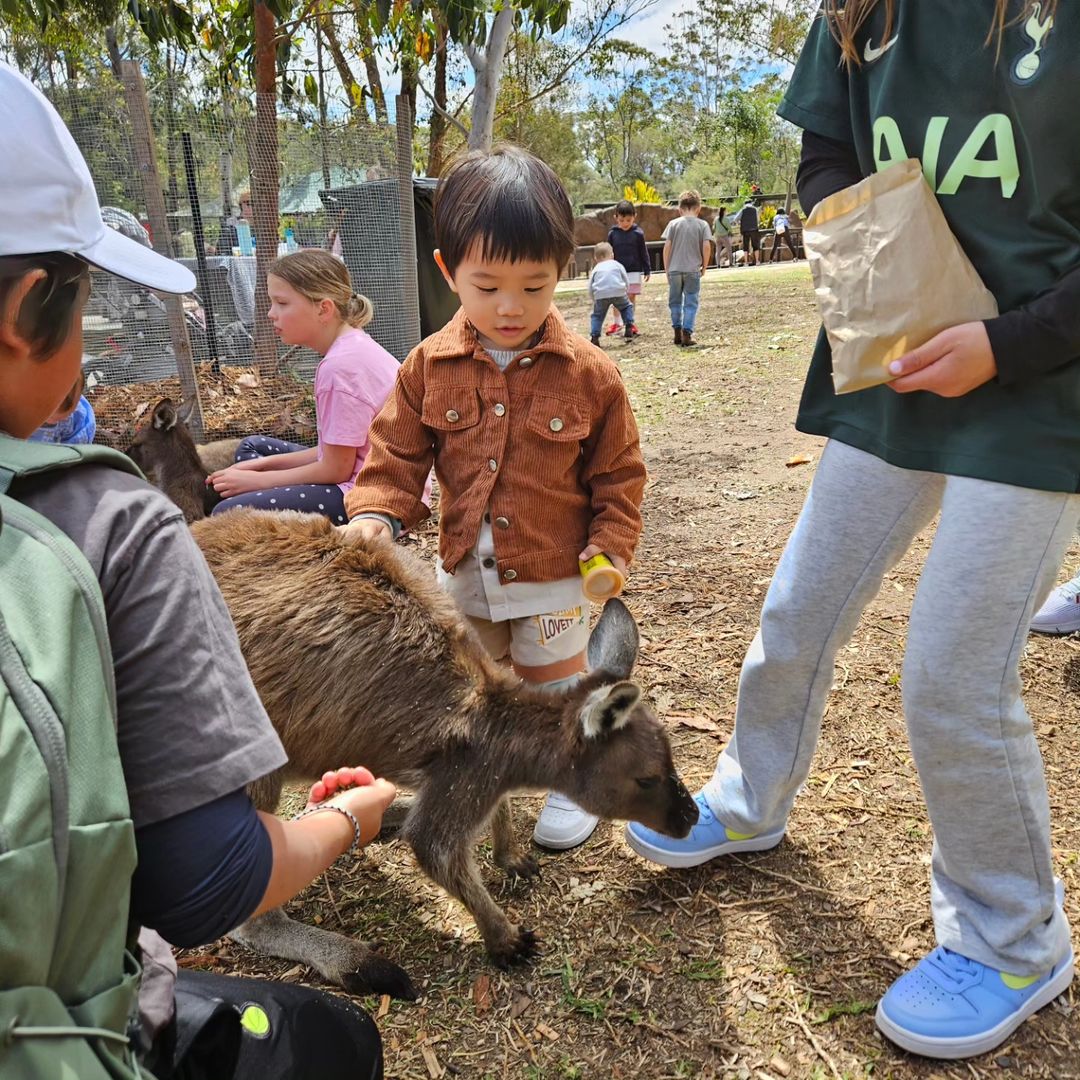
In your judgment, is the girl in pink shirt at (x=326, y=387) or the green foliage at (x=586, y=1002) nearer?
the green foliage at (x=586, y=1002)

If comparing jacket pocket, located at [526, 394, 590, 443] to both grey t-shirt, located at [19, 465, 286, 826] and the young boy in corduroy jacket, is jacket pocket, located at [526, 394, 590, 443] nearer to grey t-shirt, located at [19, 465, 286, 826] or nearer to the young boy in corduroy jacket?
the young boy in corduroy jacket

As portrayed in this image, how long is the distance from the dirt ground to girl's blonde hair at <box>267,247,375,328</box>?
190cm

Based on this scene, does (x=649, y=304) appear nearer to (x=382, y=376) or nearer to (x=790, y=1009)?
(x=382, y=376)

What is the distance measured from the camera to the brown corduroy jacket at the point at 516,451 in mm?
2447

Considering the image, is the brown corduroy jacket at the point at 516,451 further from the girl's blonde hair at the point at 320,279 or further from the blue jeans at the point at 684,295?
the blue jeans at the point at 684,295

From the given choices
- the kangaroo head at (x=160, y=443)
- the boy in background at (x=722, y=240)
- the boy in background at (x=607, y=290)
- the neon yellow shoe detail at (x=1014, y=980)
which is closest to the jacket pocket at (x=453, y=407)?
the neon yellow shoe detail at (x=1014, y=980)

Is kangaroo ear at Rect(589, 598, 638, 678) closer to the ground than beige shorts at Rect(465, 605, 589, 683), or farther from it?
farther from it

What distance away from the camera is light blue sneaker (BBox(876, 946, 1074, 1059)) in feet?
6.03

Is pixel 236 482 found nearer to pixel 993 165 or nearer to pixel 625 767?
pixel 625 767

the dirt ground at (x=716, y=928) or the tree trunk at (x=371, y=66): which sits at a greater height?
the tree trunk at (x=371, y=66)

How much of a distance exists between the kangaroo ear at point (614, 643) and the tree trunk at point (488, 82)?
7.54 metres

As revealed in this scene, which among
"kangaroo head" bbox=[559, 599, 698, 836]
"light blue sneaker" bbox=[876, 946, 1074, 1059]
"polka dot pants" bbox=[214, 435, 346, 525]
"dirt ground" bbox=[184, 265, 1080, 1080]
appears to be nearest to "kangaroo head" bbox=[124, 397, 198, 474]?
"polka dot pants" bbox=[214, 435, 346, 525]

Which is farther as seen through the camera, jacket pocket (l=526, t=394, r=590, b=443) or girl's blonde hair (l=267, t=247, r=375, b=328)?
girl's blonde hair (l=267, t=247, r=375, b=328)

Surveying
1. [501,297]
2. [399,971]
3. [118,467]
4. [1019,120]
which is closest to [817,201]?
[1019,120]
